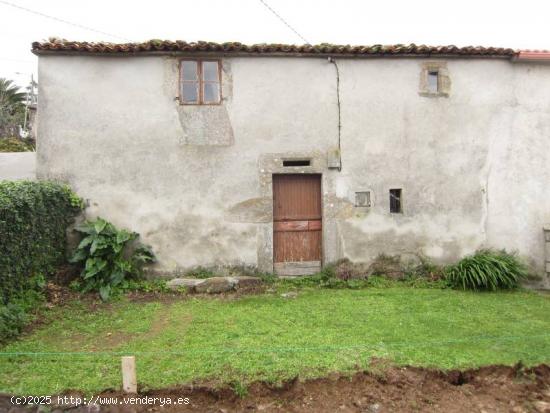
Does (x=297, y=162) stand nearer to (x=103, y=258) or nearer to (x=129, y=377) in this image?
(x=103, y=258)

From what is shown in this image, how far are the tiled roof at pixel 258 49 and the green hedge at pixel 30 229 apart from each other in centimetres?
271

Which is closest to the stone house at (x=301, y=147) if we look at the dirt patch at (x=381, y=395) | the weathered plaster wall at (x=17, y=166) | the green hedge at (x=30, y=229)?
the green hedge at (x=30, y=229)

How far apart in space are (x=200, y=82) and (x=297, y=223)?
11.6ft

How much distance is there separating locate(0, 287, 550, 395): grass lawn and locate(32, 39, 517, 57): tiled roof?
4831 millimetres

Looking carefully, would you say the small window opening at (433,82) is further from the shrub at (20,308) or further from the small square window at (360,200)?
the shrub at (20,308)

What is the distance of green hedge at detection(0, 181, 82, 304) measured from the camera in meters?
5.70

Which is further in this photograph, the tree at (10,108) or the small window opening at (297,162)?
the tree at (10,108)

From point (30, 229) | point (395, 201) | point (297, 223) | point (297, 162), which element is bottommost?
point (297, 223)

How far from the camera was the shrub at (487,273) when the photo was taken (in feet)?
26.0

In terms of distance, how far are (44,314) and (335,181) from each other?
5.76 m

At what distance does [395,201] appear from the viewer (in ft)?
28.3

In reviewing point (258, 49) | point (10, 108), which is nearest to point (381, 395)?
point (258, 49)

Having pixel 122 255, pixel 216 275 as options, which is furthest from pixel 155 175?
pixel 216 275

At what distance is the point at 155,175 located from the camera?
8.13 meters
